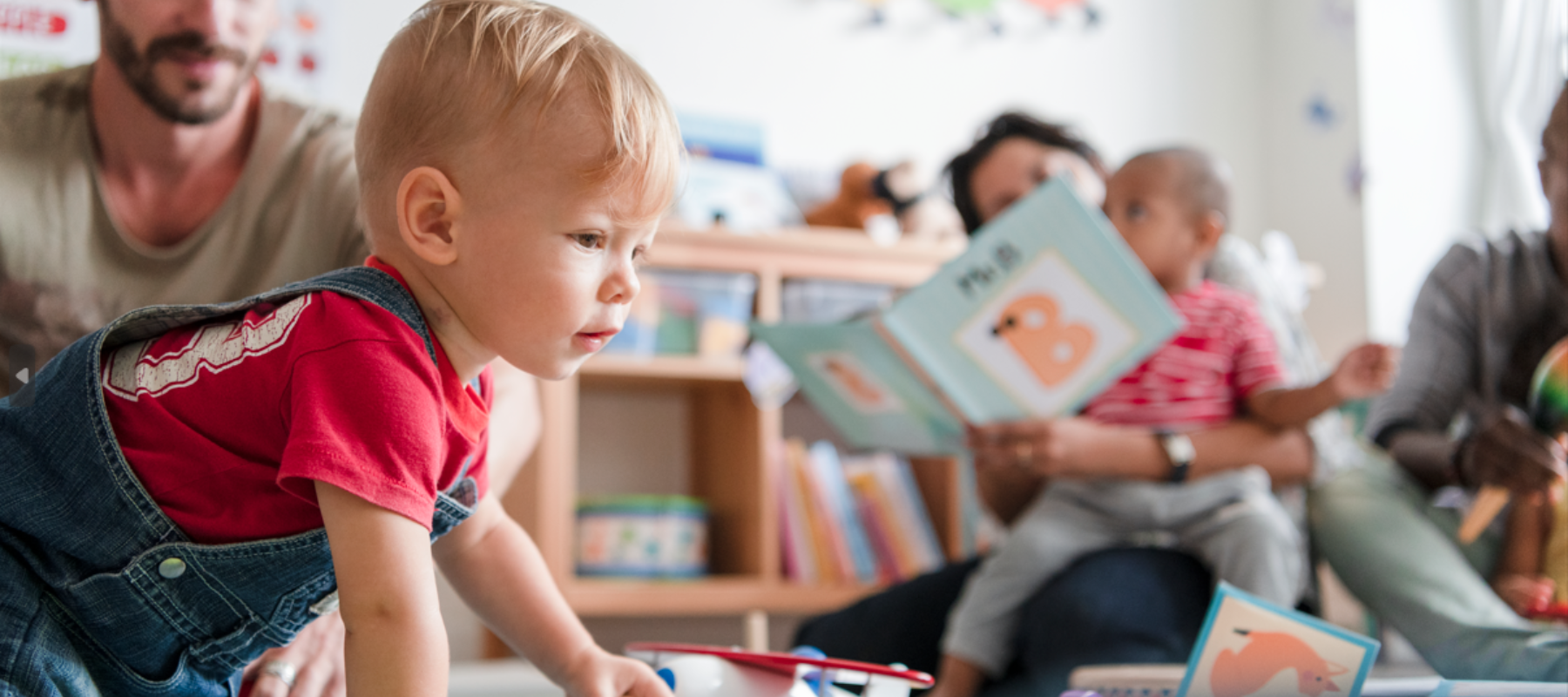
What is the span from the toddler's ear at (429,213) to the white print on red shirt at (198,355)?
2.4 inches

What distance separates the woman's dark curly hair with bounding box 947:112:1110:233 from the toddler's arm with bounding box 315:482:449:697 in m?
1.18

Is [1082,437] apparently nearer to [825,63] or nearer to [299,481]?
[299,481]

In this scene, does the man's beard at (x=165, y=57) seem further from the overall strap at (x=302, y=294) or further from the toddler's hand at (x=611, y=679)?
the toddler's hand at (x=611, y=679)

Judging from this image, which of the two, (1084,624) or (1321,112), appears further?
(1321,112)

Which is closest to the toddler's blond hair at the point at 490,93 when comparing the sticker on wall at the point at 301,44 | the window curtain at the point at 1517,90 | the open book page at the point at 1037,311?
the open book page at the point at 1037,311

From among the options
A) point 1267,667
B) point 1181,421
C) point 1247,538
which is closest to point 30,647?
point 1267,667

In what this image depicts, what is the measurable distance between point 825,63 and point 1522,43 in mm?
1350

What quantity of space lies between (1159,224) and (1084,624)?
56 centimetres

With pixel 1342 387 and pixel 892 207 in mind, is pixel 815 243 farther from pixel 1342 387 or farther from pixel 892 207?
pixel 1342 387

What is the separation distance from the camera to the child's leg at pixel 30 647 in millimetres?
562

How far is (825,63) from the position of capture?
2.21 m

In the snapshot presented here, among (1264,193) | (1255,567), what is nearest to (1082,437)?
(1255,567)

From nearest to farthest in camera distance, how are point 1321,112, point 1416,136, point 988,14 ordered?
1. point 1416,136
2. point 1321,112
3. point 988,14

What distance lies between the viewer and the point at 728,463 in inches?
76.0
